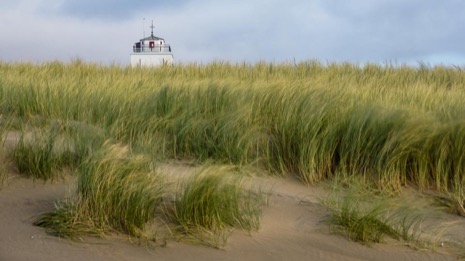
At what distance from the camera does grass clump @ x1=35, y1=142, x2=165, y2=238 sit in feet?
13.4

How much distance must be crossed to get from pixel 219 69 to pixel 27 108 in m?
7.24

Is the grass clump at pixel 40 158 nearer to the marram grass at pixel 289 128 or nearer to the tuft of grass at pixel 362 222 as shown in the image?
the marram grass at pixel 289 128

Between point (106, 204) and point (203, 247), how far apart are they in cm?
67

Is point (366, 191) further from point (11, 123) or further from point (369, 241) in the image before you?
point (11, 123)

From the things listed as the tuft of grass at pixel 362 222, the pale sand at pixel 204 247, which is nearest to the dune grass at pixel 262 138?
the tuft of grass at pixel 362 222

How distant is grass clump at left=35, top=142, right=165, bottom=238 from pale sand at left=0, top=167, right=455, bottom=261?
0.09m

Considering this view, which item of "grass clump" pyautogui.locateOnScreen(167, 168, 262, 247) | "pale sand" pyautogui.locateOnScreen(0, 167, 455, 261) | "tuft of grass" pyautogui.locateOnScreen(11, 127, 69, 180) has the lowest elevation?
"pale sand" pyautogui.locateOnScreen(0, 167, 455, 261)

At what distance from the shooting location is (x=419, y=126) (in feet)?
17.8

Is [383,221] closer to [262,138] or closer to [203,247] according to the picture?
[203,247]

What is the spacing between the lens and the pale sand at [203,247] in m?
3.92

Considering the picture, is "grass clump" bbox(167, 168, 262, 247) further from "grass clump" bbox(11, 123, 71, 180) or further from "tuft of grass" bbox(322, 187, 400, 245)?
"grass clump" bbox(11, 123, 71, 180)

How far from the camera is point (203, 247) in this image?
13.3 ft

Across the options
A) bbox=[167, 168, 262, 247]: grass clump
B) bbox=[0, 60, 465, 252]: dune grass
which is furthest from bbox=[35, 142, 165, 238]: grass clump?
bbox=[167, 168, 262, 247]: grass clump

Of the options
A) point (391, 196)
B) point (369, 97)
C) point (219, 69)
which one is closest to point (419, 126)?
point (391, 196)
